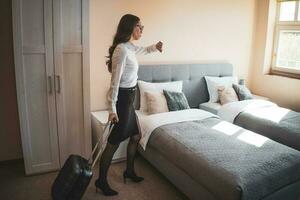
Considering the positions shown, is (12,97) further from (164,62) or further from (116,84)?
(164,62)

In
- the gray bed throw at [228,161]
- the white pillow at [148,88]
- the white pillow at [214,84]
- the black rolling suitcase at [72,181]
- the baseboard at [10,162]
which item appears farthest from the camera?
the white pillow at [214,84]

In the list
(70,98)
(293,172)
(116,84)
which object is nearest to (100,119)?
(70,98)

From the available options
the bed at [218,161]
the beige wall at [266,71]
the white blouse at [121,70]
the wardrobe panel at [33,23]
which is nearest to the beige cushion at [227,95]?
the bed at [218,161]

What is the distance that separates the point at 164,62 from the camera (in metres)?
3.87

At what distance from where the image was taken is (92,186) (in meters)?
2.80

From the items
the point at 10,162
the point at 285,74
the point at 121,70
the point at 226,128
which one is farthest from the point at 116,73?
the point at 285,74

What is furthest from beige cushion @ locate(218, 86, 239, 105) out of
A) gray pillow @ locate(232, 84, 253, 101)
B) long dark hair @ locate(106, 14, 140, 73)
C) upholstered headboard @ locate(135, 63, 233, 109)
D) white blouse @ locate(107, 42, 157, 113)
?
long dark hair @ locate(106, 14, 140, 73)

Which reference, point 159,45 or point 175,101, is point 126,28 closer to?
point 159,45

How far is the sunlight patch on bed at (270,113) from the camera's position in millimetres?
Answer: 3264

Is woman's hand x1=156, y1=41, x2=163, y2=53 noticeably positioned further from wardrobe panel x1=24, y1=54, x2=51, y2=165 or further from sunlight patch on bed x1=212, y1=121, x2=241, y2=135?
wardrobe panel x1=24, y1=54, x2=51, y2=165

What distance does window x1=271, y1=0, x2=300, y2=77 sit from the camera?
13.5 ft

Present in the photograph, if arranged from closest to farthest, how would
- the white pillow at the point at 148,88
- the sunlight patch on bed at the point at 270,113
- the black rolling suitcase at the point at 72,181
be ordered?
the black rolling suitcase at the point at 72,181 → the sunlight patch on bed at the point at 270,113 → the white pillow at the point at 148,88

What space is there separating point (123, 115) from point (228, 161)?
0.94 meters

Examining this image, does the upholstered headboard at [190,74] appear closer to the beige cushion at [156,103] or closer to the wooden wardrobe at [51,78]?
the beige cushion at [156,103]
